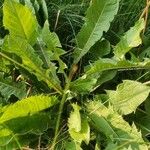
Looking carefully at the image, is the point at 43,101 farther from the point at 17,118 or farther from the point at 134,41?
the point at 134,41

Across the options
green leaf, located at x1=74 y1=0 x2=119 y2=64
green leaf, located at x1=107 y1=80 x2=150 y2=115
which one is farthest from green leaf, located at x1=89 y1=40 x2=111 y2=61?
green leaf, located at x1=107 y1=80 x2=150 y2=115

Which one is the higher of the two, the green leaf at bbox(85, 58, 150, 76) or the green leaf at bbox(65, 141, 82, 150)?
the green leaf at bbox(85, 58, 150, 76)

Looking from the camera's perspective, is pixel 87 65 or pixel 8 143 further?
pixel 87 65

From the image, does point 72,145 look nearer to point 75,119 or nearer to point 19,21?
point 75,119

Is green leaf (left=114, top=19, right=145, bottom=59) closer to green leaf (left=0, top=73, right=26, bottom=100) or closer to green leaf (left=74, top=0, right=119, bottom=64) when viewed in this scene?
green leaf (left=74, top=0, right=119, bottom=64)

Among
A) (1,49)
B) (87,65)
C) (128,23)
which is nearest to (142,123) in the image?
(87,65)

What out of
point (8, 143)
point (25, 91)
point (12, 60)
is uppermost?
point (12, 60)
